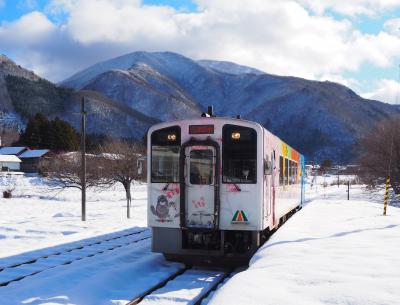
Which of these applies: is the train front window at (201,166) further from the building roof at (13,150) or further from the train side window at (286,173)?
the building roof at (13,150)

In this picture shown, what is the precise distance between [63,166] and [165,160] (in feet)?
107

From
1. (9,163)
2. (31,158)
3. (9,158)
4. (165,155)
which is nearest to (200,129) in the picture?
(165,155)

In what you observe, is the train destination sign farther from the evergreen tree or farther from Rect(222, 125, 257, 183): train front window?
the evergreen tree

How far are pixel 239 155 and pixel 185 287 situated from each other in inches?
118

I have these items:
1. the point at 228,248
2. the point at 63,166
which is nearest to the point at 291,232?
the point at 228,248

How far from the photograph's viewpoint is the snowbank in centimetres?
582

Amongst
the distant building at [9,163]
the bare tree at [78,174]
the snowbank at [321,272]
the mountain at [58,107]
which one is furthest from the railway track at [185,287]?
the mountain at [58,107]

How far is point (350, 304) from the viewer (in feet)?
18.0

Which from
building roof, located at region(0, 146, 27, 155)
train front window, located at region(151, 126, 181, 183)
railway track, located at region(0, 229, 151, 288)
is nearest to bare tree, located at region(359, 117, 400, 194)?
railway track, located at region(0, 229, 151, 288)

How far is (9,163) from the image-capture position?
80.6 metres

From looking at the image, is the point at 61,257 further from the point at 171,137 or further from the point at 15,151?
the point at 15,151

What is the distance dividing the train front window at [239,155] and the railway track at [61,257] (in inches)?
164

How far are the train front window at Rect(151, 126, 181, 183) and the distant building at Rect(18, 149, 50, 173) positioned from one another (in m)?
68.7

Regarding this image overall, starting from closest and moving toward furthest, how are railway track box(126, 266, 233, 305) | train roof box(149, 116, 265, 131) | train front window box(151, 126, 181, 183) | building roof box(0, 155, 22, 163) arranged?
railway track box(126, 266, 233, 305) → train roof box(149, 116, 265, 131) → train front window box(151, 126, 181, 183) → building roof box(0, 155, 22, 163)
